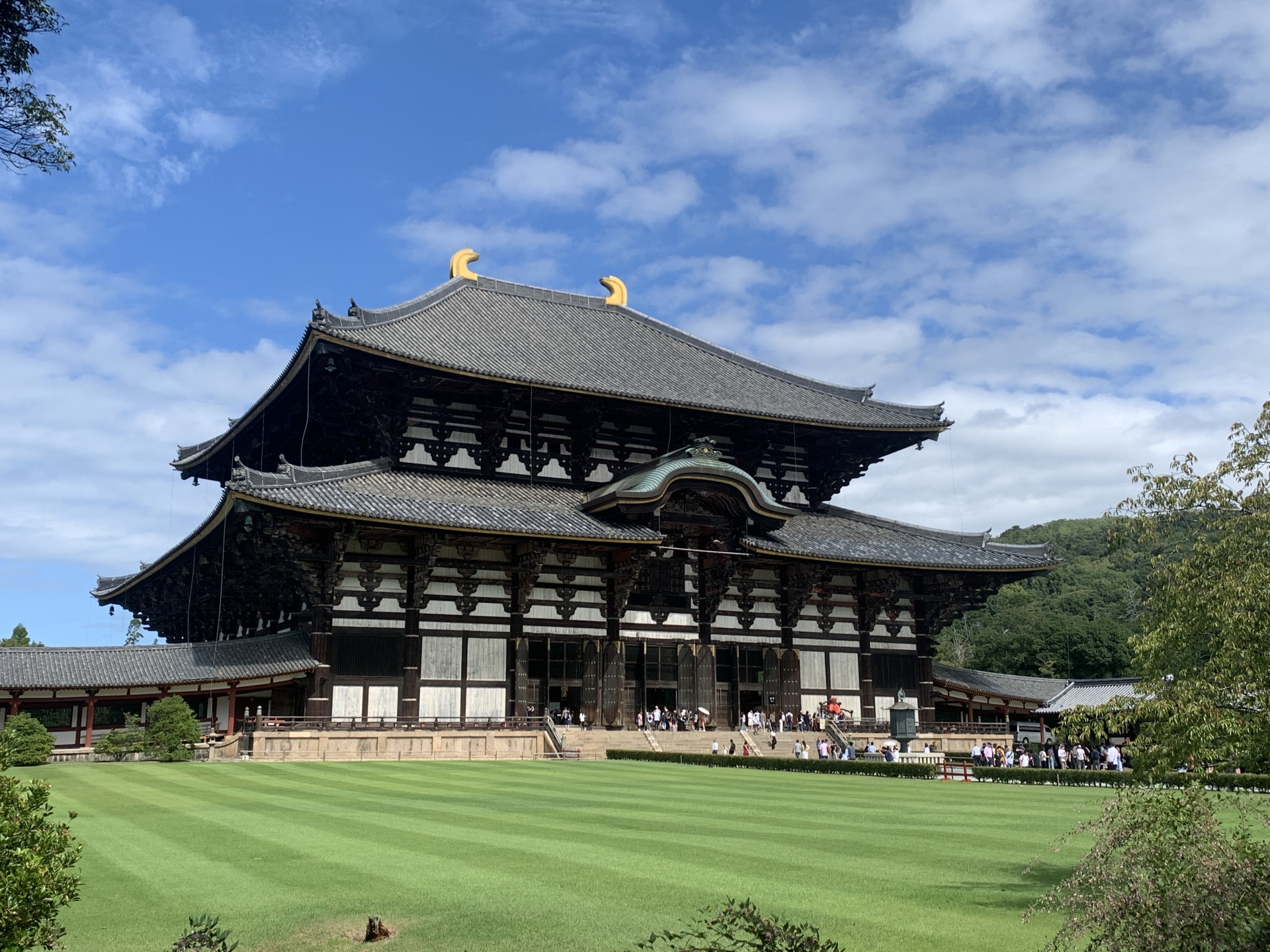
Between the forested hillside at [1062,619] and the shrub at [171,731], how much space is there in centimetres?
4814

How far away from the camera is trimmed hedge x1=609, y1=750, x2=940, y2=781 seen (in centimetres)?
3170

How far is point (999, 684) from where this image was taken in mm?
57562

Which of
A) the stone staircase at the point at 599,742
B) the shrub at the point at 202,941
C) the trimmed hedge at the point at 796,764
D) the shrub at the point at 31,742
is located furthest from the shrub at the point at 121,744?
the shrub at the point at 202,941

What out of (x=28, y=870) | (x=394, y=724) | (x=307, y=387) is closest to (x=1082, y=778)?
(x=394, y=724)

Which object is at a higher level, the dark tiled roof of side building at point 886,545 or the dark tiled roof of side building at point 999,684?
the dark tiled roof of side building at point 886,545

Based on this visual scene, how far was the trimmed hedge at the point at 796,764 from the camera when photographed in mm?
31703

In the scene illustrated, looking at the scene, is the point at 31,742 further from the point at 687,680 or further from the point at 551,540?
the point at 687,680

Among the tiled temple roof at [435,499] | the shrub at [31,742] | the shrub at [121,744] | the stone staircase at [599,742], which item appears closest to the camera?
the shrub at [31,742]

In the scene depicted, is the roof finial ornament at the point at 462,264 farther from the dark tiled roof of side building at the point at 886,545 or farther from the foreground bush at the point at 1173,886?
the foreground bush at the point at 1173,886

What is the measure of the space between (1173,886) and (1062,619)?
84.7 metres

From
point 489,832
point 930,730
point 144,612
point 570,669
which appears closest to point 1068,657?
point 930,730

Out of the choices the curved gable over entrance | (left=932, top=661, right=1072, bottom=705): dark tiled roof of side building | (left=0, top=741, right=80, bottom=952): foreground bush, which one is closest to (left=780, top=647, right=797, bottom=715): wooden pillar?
the curved gable over entrance

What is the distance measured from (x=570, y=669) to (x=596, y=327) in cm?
1880

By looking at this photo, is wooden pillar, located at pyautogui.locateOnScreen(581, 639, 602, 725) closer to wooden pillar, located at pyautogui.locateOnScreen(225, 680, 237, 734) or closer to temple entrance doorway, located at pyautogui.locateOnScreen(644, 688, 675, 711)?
temple entrance doorway, located at pyautogui.locateOnScreen(644, 688, 675, 711)
